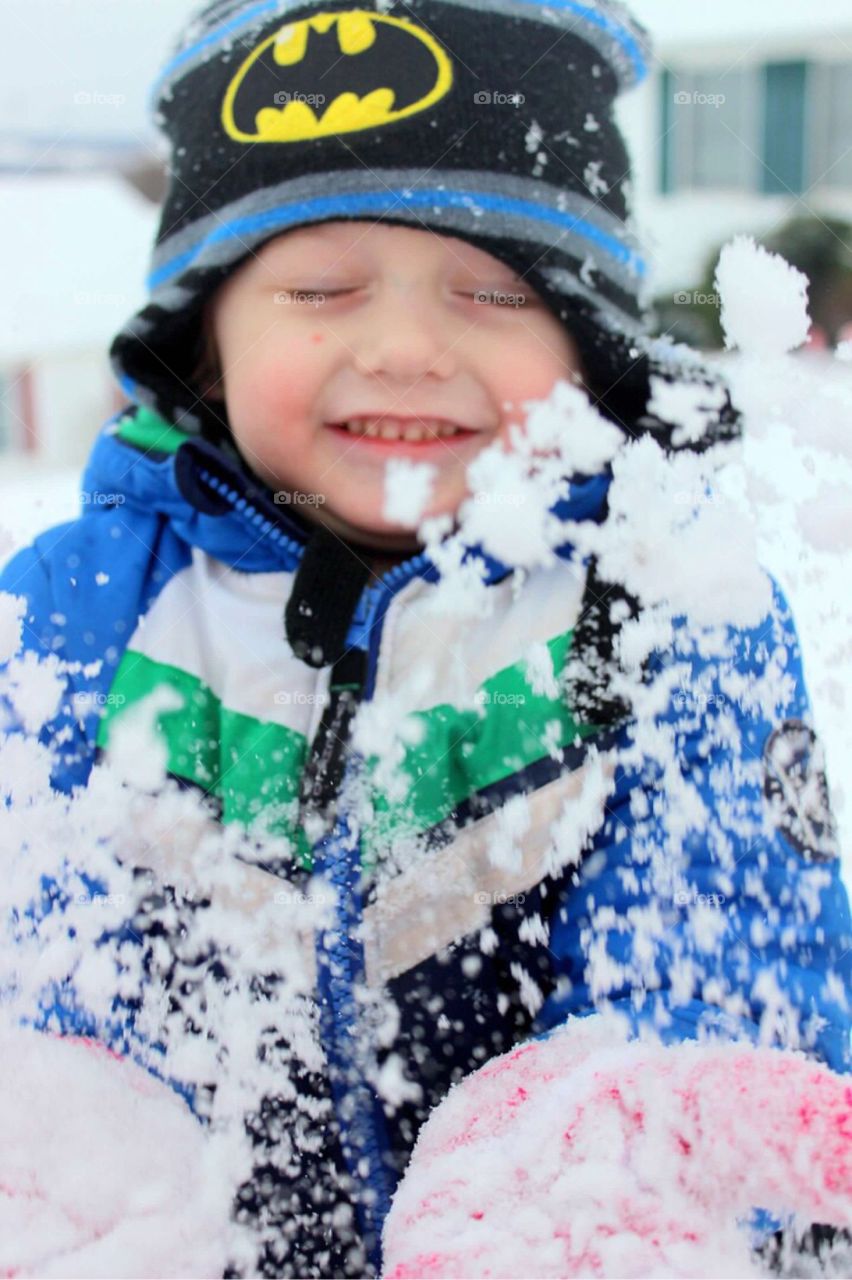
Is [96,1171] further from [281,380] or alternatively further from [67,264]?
[67,264]

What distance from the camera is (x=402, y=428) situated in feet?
2.82

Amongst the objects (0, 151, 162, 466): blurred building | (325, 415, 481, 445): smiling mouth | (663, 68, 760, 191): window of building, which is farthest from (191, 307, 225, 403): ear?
(663, 68, 760, 191): window of building

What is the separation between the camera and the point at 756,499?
0.89 metres

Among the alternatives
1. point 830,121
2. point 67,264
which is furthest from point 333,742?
point 830,121

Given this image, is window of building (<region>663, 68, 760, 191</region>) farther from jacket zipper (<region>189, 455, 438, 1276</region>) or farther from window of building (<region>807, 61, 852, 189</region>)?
jacket zipper (<region>189, 455, 438, 1276</region>)

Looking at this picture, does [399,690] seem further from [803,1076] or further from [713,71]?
[713,71]

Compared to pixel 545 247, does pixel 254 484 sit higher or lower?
lower

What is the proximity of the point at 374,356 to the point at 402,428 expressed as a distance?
65 mm

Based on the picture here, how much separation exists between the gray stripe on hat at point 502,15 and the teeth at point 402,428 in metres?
0.29

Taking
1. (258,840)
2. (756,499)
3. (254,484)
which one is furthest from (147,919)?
(756,499)

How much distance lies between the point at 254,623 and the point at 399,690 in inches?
5.5

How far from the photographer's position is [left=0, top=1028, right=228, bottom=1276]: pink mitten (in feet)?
2.21

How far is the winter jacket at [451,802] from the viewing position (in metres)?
0.79

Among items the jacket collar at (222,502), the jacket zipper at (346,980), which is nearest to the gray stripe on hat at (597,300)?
the jacket collar at (222,502)
